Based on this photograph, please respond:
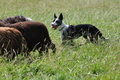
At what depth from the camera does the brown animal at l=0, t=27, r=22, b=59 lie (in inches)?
188

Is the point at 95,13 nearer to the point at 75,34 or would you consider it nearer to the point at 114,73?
the point at 75,34

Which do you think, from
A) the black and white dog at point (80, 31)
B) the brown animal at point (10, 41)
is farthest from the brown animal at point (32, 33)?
the black and white dog at point (80, 31)

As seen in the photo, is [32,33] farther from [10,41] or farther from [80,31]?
[80,31]

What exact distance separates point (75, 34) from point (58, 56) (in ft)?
10.4

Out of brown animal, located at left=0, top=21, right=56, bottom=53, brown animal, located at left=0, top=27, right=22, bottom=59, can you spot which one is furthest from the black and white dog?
brown animal, located at left=0, top=27, right=22, bottom=59

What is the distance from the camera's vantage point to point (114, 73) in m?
4.27

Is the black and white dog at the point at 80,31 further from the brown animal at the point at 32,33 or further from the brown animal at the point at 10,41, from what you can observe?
the brown animal at the point at 10,41

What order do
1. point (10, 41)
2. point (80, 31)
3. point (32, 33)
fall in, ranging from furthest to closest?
point (80, 31), point (32, 33), point (10, 41)

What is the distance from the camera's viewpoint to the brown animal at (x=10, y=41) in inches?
188

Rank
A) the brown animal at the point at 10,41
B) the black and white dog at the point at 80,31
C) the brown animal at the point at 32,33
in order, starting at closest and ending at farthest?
1. the brown animal at the point at 10,41
2. the brown animal at the point at 32,33
3. the black and white dog at the point at 80,31

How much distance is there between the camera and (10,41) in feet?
16.0

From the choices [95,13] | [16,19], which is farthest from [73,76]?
[95,13]

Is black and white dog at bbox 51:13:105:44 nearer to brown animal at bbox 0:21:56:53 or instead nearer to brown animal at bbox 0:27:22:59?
brown animal at bbox 0:21:56:53

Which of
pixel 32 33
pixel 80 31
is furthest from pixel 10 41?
pixel 80 31
